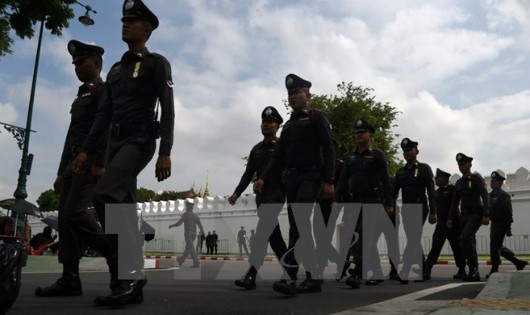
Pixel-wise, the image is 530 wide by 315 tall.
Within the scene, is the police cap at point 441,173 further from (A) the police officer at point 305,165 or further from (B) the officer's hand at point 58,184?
(B) the officer's hand at point 58,184

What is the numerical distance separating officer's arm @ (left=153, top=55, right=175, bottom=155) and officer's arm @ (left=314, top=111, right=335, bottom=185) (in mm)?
1861

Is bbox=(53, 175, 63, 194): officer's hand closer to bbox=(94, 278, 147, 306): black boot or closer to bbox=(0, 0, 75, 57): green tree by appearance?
bbox=(94, 278, 147, 306): black boot

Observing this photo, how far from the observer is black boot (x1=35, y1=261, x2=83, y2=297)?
4828 mm

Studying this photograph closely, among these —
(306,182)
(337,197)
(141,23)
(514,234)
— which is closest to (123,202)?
(141,23)

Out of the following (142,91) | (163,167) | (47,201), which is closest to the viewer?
(163,167)

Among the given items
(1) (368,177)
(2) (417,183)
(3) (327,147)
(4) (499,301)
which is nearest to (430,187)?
(2) (417,183)

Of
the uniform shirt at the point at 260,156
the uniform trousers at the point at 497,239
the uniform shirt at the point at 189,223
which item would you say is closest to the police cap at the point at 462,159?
the uniform trousers at the point at 497,239

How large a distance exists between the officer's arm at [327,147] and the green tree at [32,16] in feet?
25.1

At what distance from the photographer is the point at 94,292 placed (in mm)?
5328

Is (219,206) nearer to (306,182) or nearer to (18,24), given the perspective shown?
(18,24)

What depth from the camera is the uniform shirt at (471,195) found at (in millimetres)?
8969

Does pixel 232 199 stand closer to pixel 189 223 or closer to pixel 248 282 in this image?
pixel 248 282

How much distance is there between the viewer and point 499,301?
3779 millimetres

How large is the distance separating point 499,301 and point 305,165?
2395 mm
